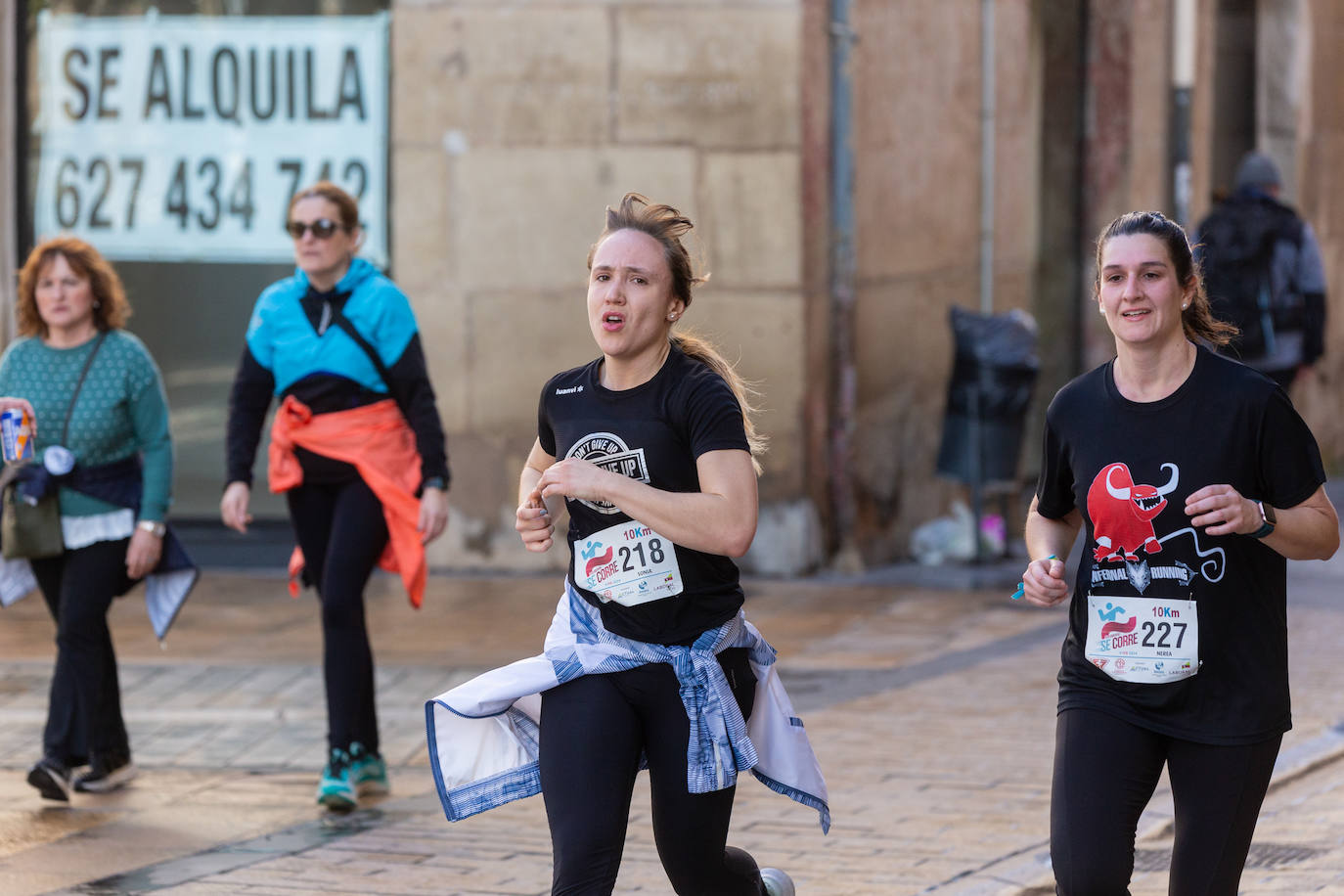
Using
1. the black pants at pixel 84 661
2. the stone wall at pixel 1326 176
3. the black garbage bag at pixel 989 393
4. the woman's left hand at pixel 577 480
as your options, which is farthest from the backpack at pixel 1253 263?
the woman's left hand at pixel 577 480

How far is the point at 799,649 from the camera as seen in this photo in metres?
8.94

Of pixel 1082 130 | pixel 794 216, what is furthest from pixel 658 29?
pixel 1082 130

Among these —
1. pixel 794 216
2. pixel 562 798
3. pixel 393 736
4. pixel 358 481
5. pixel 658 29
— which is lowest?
pixel 393 736

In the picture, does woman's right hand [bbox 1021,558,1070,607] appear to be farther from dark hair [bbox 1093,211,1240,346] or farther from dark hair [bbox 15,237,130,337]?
dark hair [bbox 15,237,130,337]

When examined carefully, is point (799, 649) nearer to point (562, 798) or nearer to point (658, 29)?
point (658, 29)

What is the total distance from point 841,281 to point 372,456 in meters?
4.95

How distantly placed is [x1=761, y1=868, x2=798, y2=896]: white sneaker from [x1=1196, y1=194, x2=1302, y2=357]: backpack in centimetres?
731

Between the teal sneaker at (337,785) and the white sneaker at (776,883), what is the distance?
208cm

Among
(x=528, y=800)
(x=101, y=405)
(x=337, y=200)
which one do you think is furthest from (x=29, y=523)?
(x=528, y=800)

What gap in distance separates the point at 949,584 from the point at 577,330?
7.53 ft

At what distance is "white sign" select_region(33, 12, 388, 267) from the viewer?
11.0 m

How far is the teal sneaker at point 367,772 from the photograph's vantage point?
636 centimetres

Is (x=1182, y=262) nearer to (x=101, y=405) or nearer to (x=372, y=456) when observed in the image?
(x=372, y=456)

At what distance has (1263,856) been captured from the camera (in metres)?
5.75
